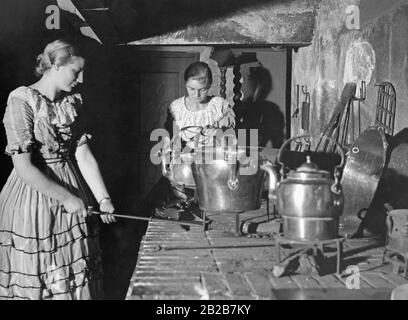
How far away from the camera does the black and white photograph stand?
214cm

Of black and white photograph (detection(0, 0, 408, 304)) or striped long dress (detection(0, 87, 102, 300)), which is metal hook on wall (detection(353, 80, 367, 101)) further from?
striped long dress (detection(0, 87, 102, 300))

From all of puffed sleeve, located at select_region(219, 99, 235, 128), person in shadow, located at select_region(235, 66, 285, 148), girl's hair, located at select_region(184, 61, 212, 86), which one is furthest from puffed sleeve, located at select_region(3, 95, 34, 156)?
person in shadow, located at select_region(235, 66, 285, 148)

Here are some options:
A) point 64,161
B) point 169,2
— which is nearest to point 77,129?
point 64,161

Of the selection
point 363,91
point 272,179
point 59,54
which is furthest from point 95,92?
point 272,179

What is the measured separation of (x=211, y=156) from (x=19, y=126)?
114 cm

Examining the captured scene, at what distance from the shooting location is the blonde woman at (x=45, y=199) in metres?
2.63

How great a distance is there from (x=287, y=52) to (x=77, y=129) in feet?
12.5

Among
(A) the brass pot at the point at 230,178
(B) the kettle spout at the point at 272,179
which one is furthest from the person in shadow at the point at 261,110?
(B) the kettle spout at the point at 272,179

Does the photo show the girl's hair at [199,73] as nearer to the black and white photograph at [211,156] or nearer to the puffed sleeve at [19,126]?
the black and white photograph at [211,156]

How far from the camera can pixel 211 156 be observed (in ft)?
8.75

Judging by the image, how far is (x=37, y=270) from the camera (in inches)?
104

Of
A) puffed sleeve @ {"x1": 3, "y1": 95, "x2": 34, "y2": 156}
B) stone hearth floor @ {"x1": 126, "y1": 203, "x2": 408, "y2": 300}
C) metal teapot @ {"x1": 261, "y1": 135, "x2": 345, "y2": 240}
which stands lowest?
stone hearth floor @ {"x1": 126, "y1": 203, "x2": 408, "y2": 300}

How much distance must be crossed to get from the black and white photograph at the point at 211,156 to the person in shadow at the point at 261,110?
0.02m
